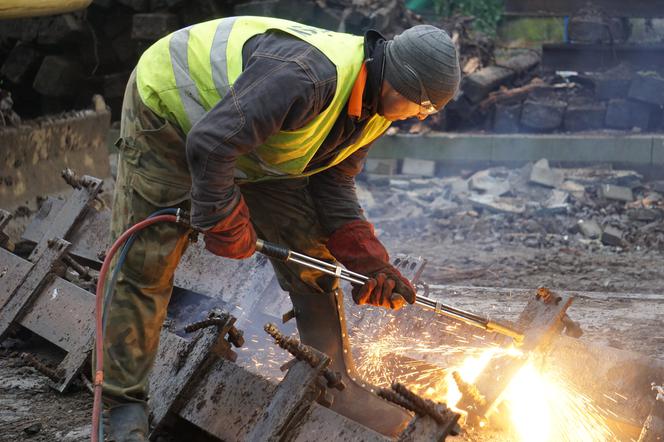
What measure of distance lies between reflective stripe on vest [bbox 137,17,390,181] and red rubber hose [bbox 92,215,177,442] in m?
0.35

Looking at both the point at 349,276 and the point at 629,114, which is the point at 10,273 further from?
the point at 629,114

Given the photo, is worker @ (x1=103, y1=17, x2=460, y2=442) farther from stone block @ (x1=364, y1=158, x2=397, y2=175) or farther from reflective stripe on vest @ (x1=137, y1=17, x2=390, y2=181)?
stone block @ (x1=364, y1=158, x2=397, y2=175)

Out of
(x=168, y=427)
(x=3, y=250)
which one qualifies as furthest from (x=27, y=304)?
(x=168, y=427)

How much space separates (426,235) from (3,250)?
3860mm

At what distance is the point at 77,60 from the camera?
29.1 feet

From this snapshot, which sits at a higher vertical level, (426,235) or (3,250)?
(426,235)

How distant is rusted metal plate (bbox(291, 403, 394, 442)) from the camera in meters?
2.92

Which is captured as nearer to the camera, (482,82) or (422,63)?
(422,63)

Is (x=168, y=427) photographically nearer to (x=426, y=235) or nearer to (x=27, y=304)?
(x=27, y=304)

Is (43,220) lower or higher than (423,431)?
lower

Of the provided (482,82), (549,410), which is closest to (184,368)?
(549,410)

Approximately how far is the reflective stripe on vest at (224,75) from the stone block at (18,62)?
585 cm

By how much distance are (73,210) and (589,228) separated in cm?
438

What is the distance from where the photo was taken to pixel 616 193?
800 centimetres
